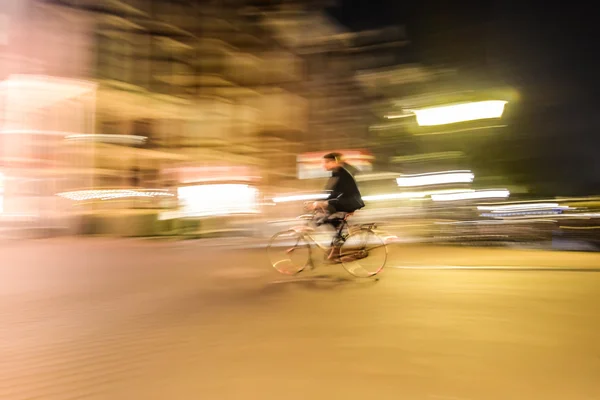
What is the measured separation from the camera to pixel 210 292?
7.78 m

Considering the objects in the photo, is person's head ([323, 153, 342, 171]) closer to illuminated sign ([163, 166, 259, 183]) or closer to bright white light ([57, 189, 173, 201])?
illuminated sign ([163, 166, 259, 183])

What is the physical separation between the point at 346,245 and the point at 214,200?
11383mm

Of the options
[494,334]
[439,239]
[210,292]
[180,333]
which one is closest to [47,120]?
[439,239]

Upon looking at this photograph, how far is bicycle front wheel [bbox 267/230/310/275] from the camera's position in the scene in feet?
28.5

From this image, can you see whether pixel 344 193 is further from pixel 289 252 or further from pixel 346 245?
pixel 289 252

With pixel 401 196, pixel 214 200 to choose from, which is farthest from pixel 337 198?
pixel 401 196

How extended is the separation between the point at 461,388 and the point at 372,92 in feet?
100.0

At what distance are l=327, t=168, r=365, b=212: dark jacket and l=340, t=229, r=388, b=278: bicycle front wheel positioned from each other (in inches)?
17.8

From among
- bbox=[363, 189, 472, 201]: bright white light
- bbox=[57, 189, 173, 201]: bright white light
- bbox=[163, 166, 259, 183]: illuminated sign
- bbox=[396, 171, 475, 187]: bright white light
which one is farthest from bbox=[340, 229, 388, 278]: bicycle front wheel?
bbox=[57, 189, 173, 201]: bright white light

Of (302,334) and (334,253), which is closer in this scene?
(302,334)

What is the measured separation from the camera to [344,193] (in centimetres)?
834

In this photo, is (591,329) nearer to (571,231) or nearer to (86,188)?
(571,231)

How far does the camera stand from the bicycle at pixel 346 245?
8.49 metres

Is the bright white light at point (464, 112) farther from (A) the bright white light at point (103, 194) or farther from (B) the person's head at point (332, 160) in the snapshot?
(B) the person's head at point (332, 160)
